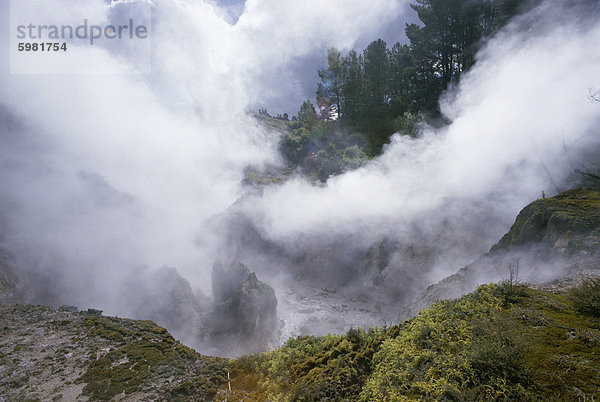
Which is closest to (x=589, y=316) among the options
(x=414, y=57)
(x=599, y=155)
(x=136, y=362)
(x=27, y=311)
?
(x=136, y=362)

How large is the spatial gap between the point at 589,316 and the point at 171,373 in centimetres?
1009

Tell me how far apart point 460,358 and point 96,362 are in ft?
35.4

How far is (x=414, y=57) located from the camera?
33344 millimetres

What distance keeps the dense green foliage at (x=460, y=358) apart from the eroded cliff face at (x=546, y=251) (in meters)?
1.88

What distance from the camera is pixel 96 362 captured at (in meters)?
9.04

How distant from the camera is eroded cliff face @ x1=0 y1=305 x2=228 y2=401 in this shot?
752cm

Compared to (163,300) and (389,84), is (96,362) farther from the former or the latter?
(389,84)

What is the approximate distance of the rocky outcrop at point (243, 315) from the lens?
1634 cm

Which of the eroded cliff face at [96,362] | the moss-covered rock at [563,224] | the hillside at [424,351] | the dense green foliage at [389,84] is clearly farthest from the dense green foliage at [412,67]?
the eroded cliff face at [96,362]

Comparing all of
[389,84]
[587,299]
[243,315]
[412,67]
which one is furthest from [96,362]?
[389,84]

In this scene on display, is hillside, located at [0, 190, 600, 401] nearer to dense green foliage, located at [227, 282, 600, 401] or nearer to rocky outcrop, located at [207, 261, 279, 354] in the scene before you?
dense green foliage, located at [227, 282, 600, 401]

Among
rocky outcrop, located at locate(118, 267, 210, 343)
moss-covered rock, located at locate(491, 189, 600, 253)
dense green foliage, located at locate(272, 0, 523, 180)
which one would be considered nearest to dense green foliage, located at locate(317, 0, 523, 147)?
dense green foliage, located at locate(272, 0, 523, 180)

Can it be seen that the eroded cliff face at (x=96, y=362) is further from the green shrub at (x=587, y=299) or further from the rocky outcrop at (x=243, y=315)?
the green shrub at (x=587, y=299)

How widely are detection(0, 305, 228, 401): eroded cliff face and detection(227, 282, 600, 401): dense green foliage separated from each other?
5.61 ft
